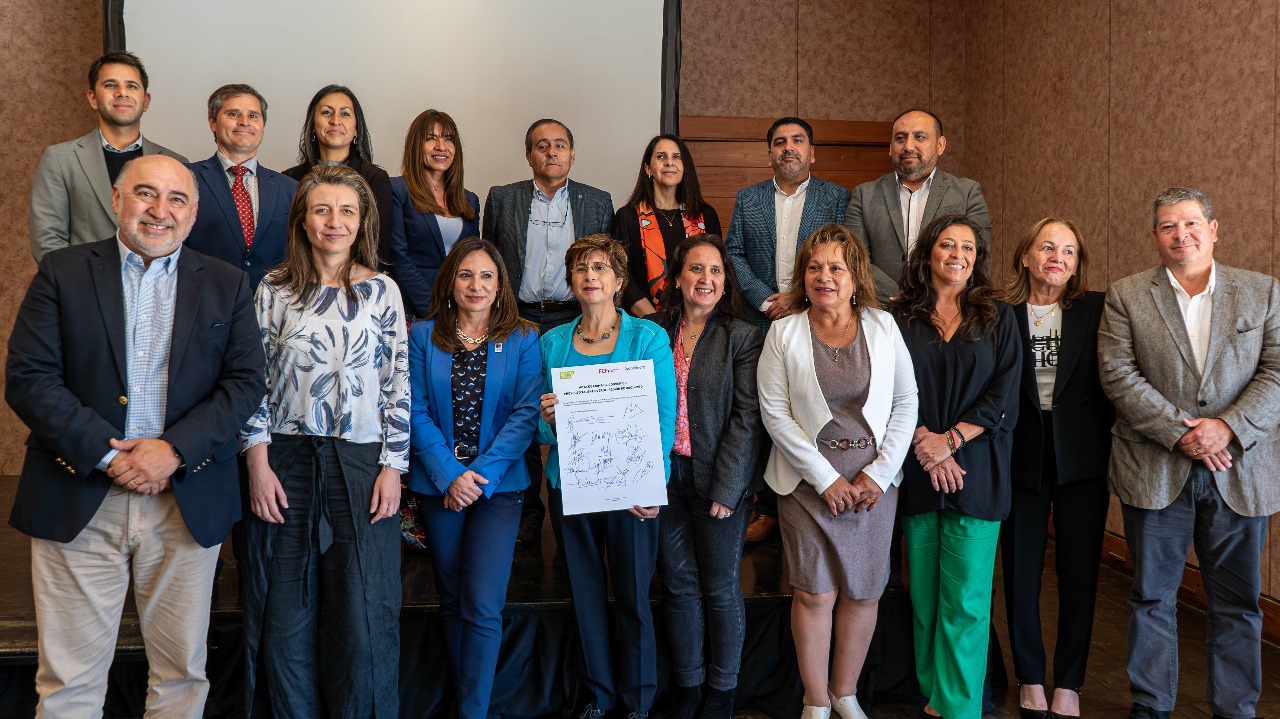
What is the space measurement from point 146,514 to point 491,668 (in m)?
1.04

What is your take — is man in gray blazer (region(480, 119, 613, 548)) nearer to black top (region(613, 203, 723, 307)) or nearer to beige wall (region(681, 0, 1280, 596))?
black top (region(613, 203, 723, 307))

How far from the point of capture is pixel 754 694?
3.04 metres

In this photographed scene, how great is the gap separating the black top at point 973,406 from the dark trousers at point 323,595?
1.67 metres

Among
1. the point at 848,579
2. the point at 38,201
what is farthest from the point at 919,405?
the point at 38,201

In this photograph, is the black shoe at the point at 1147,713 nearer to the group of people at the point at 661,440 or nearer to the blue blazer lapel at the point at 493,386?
the group of people at the point at 661,440

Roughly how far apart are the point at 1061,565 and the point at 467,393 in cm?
207

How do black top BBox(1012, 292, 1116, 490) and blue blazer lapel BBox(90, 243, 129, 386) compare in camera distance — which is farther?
black top BBox(1012, 292, 1116, 490)

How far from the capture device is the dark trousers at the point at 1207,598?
273 centimetres

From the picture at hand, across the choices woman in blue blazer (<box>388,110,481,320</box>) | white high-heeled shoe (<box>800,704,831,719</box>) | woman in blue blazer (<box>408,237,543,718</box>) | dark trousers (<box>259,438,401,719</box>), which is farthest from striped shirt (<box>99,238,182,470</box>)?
white high-heeled shoe (<box>800,704,831,719</box>)

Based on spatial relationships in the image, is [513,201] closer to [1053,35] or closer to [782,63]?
[782,63]

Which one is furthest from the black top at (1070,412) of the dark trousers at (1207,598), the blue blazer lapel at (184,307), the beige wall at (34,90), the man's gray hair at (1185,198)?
the beige wall at (34,90)

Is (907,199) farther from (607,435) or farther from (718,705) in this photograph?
(718,705)

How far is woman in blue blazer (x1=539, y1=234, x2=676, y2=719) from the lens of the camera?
2660 mm

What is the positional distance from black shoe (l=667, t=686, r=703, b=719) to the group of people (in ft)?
0.07
